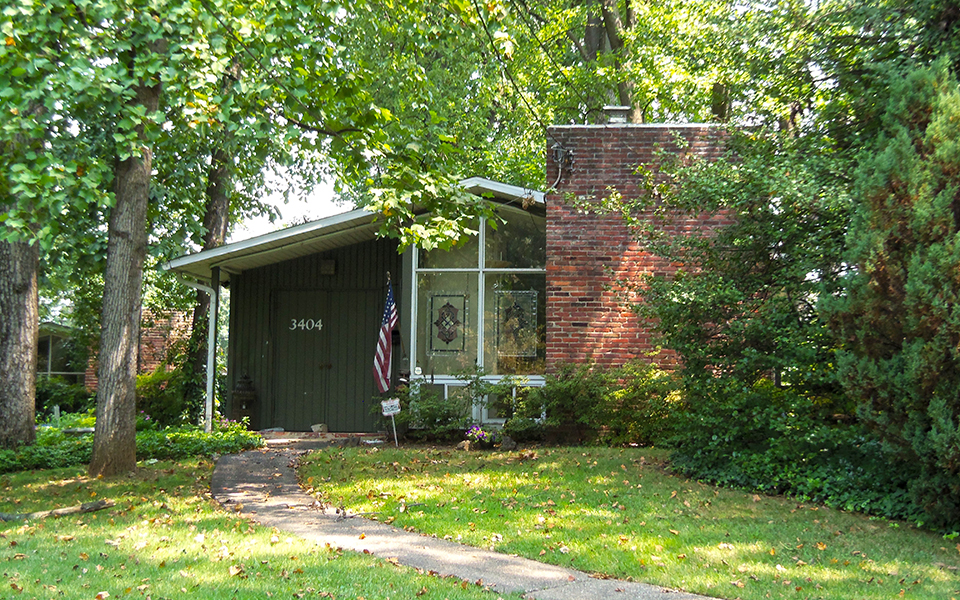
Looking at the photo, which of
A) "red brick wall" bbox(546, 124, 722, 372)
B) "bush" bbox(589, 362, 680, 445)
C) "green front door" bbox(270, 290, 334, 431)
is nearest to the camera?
"bush" bbox(589, 362, 680, 445)

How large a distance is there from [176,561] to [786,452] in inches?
239

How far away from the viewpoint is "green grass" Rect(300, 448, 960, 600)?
521cm

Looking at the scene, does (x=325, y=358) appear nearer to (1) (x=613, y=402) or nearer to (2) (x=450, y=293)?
(2) (x=450, y=293)

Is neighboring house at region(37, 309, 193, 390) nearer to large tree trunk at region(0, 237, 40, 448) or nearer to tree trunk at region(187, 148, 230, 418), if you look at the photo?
tree trunk at region(187, 148, 230, 418)

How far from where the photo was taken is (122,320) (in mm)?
9016

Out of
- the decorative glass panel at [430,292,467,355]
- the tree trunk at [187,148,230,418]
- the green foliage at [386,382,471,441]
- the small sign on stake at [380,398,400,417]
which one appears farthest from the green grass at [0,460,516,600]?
the tree trunk at [187,148,230,418]

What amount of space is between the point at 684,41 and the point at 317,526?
14.8 meters

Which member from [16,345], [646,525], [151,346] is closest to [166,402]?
[16,345]

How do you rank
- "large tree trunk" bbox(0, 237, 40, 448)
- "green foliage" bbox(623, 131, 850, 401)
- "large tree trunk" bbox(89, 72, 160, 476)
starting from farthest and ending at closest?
"large tree trunk" bbox(0, 237, 40, 448) < "large tree trunk" bbox(89, 72, 160, 476) < "green foliage" bbox(623, 131, 850, 401)

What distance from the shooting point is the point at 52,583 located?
4.79m

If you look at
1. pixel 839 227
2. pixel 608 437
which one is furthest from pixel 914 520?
pixel 608 437

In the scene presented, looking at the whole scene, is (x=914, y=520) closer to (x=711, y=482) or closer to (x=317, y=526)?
(x=711, y=482)

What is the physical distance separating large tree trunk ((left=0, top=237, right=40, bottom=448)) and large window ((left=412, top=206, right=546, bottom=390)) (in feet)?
18.1

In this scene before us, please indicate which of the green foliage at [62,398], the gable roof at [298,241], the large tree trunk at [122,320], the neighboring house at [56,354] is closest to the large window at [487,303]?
the gable roof at [298,241]
